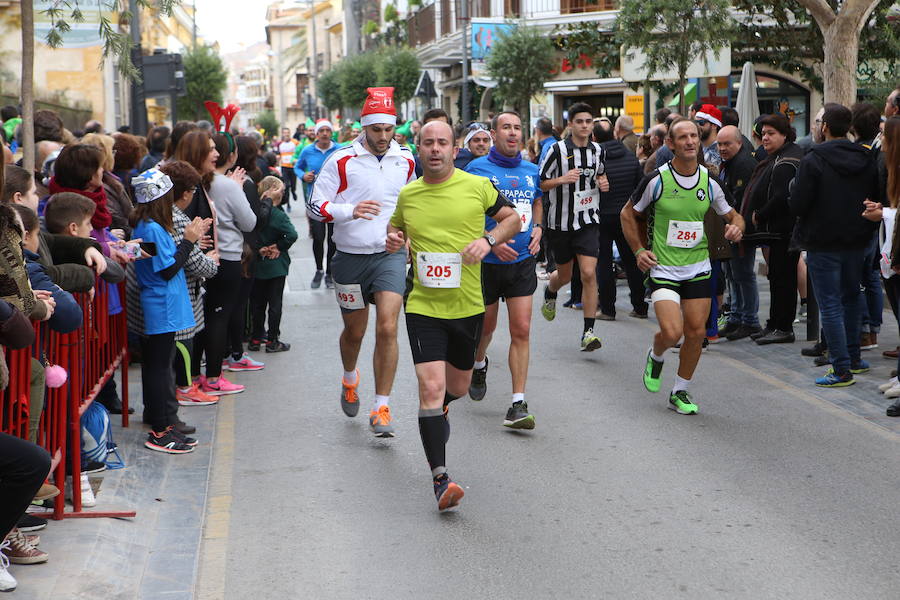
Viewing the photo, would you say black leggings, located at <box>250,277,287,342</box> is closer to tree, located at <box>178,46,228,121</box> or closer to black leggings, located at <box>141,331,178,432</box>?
black leggings, located at <box>141,331,178,432</box>

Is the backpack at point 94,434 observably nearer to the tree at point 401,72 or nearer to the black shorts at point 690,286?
the black shorts at point 690,286

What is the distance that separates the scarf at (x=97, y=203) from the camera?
23.8 ft

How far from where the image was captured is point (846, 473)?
658cm

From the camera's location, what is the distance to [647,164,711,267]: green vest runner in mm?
8023

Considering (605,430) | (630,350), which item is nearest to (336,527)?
(605,430)

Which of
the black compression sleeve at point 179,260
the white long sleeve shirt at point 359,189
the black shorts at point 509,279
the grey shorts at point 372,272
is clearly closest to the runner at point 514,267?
the black shorts at point 509,279

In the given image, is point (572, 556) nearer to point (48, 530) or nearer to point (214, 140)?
point (48, 530)

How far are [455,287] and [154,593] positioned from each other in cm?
216

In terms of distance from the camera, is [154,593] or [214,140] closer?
[154,593]

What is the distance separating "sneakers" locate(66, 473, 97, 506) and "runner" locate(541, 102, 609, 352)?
5239mm

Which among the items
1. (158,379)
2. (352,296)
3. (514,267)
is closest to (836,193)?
(514,267)

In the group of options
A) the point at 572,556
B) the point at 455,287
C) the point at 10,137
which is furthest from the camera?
the point at 10,137

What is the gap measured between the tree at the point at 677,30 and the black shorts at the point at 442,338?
11345 millimetres

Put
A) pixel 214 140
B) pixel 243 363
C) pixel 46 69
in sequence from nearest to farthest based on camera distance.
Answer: pixel 214 140
pixel 243 363
pixel 46 69
